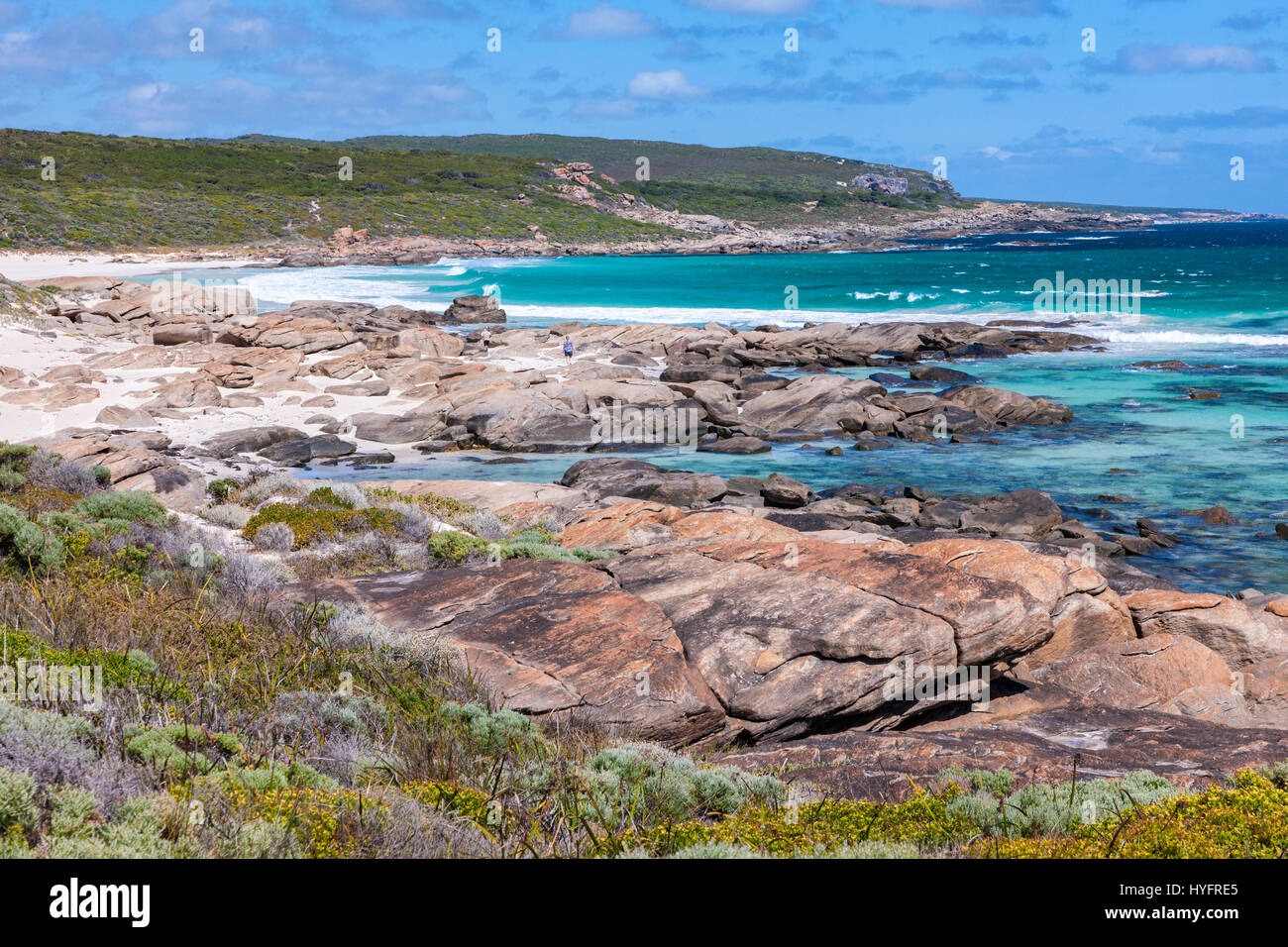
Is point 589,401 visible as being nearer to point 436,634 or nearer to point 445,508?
point 445,508

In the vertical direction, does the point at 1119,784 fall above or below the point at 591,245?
below

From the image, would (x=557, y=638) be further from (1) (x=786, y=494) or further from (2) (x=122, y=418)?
(2) (x=122, y=418)

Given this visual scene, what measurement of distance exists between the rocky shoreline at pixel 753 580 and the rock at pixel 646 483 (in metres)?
0.09

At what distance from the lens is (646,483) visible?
66.9ft

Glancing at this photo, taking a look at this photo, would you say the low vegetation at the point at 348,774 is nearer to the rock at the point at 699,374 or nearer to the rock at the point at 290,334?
the rock at the point at 699,374

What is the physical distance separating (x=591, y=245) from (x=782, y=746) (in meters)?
114

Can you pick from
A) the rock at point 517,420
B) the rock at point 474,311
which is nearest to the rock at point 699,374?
the rock at point 517,420

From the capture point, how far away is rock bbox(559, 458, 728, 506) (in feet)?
65.8

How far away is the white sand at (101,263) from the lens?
66062mm

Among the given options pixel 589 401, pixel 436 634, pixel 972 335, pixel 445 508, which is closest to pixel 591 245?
pixel 972 335

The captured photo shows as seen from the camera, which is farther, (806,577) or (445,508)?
(445,508)

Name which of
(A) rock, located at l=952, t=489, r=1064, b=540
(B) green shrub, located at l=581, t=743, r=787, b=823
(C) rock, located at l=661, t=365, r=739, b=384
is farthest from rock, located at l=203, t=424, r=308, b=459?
(B) green shrub, located at l=581, t=743, r=787, b=823

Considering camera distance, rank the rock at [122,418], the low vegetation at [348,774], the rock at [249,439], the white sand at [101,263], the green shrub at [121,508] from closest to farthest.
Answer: the low vegetation at [348,774], the green shrub at [121,508], the rock at [249,439], the rock at [122,418], the white sand at [101,263]
